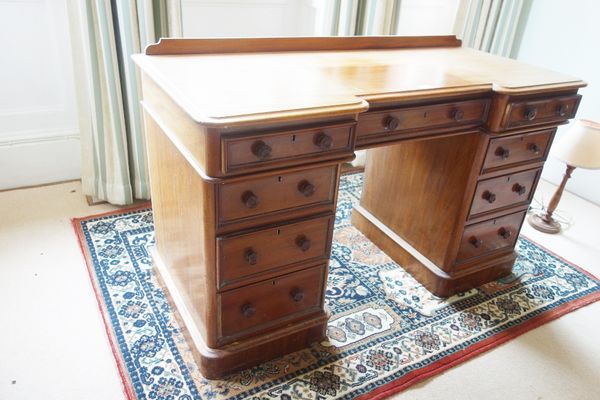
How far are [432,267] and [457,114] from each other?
664mm

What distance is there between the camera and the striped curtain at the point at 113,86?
2016 mm

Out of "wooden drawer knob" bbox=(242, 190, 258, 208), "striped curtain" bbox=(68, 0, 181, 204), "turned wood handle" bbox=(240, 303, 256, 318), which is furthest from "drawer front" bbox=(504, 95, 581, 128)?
"striped curtain" bbox=(68, 0, 181, 204)

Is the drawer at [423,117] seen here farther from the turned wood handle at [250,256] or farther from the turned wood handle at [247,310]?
the turned wood handle at [247,310]

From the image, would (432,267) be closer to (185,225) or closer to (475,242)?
(475,242)

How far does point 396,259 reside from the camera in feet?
6.93

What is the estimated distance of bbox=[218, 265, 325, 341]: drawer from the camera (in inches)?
55.5

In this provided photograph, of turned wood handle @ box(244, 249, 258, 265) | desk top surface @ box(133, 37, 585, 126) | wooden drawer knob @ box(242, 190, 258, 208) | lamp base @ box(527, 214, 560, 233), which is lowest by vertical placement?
lamp base @ box(527, 214, 560, 233)

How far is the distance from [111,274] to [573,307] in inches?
73.7

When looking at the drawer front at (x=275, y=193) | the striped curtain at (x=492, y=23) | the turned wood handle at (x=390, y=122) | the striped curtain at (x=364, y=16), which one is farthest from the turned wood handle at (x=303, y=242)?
the striped curtain at (x=492, y=23)

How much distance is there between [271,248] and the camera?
1.37m

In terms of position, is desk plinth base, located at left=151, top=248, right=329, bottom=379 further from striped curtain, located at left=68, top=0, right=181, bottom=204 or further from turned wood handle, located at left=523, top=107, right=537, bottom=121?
turned wood handle, located at left=523, top=107, right=537, bottom=121

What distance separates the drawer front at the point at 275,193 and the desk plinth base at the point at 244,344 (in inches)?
17.4

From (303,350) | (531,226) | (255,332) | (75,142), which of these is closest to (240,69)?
(255,332)

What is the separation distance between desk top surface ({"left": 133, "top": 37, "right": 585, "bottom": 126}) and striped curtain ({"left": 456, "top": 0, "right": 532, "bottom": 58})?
991mm
